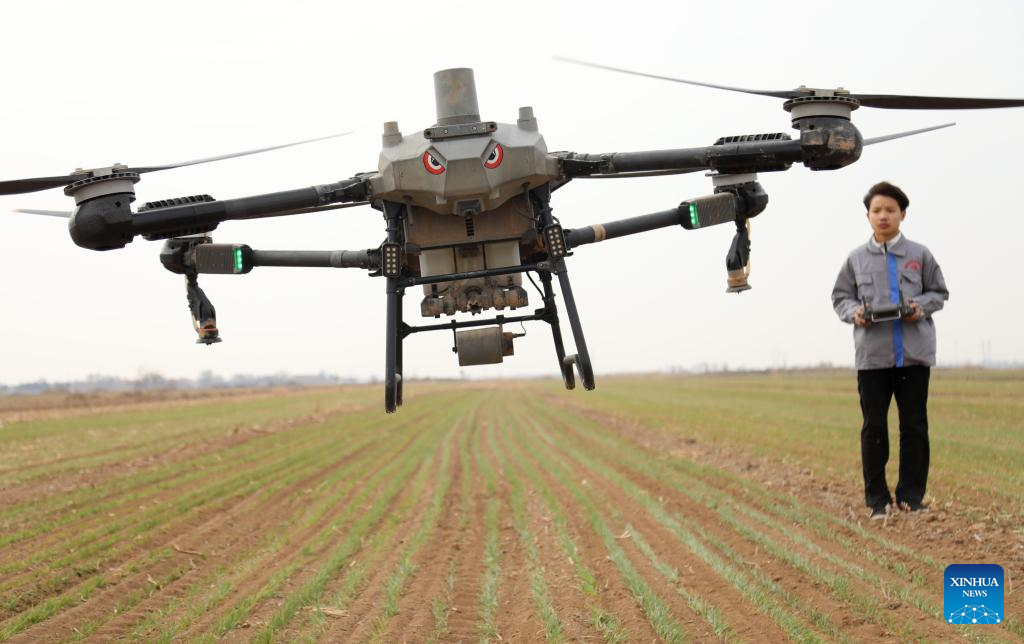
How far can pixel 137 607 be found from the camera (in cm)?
997

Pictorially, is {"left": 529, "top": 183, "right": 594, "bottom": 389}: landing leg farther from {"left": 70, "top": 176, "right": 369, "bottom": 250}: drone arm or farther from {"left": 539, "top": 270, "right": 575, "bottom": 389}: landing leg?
{"left": 70, "top": 176, "right": 369, "bottom": 250}: drone arm

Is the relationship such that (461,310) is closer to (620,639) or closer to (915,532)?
(620,639)

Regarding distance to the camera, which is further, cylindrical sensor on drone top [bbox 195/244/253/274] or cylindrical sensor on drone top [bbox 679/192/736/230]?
cylindrical sensor on drone top [bbox 195/244/253/274]

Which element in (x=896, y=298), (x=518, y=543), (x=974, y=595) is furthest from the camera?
(x=518, y=543)

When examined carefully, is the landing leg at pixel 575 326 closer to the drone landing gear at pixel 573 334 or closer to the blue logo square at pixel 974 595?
the drone landing gear at pixel 573 334

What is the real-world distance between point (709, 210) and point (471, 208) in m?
2.01

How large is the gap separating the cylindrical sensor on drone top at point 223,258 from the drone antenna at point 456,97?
6.90ft

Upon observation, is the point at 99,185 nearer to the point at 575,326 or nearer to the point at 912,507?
the point at 575,326

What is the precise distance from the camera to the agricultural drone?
7766 millimetres

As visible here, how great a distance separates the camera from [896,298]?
30.3ft

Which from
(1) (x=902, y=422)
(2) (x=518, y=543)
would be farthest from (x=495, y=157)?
(2) (x=518, y=543)

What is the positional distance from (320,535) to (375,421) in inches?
1014

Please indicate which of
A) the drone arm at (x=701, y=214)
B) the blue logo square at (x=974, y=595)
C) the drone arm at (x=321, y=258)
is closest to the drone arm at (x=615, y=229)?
the drone arm at (x=701, y=214)

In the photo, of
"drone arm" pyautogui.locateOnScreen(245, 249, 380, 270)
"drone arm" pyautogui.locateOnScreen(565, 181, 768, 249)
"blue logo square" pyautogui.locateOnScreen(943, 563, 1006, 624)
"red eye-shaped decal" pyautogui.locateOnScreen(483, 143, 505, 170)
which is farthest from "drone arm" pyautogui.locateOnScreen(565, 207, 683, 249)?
"blue logo square" pyautogui.locateOnScreen(943, 563, 1006, 624)
